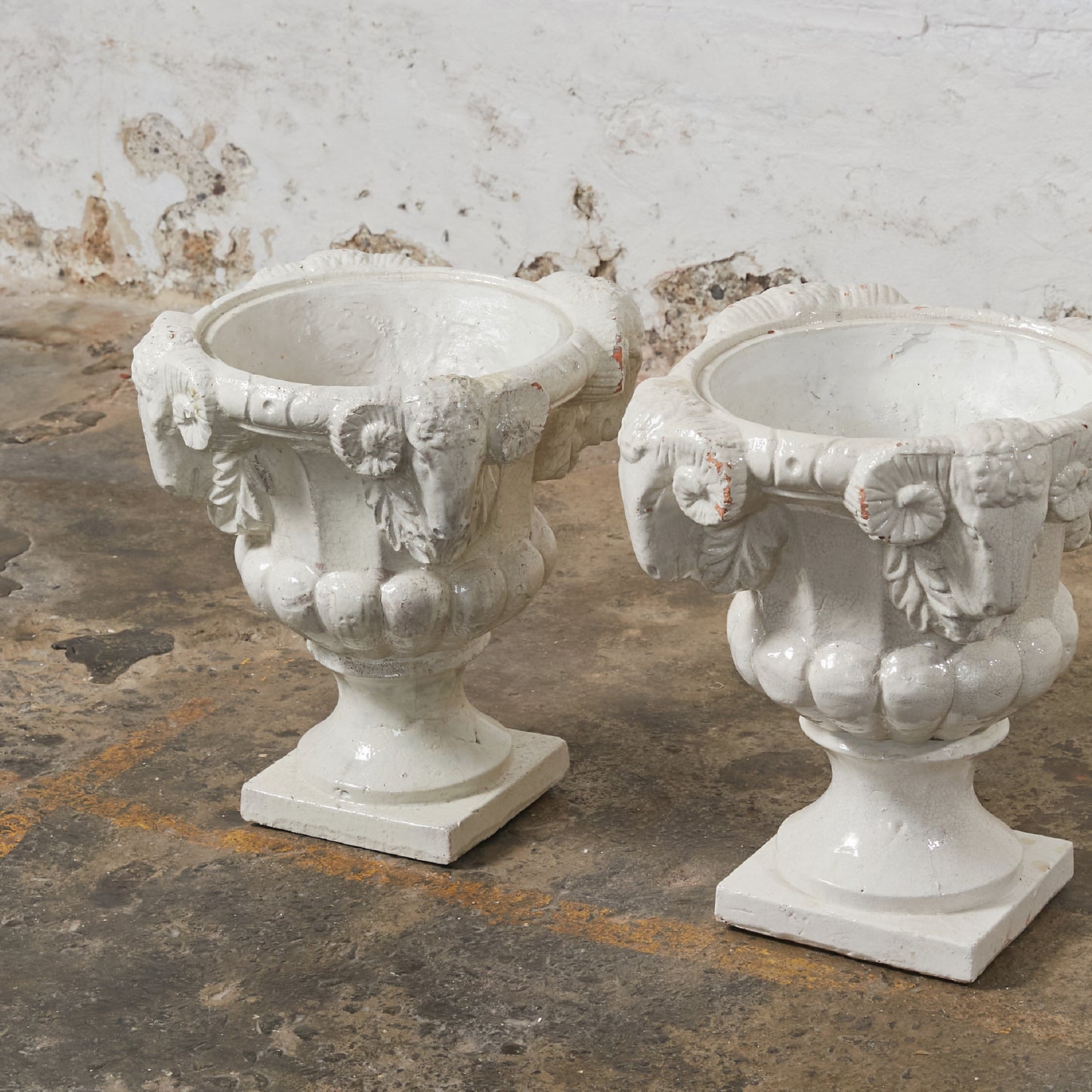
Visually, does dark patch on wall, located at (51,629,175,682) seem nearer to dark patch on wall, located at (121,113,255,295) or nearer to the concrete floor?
the concrete floor

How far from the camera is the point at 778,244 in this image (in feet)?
17.8

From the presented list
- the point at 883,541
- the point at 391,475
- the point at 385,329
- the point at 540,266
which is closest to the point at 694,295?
the point at 540,266

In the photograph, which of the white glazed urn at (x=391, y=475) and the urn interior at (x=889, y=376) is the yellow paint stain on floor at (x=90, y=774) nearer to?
the white glazed urn at (x=391, y=475)

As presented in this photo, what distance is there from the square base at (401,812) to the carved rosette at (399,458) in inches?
12.2

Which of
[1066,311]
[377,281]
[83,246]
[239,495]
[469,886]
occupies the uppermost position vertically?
[377,281]

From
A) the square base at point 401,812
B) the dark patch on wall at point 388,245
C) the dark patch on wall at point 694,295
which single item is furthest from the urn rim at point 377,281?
the dark patch on wall at point 388,245

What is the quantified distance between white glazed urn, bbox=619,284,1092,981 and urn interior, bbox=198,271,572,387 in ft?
1.95

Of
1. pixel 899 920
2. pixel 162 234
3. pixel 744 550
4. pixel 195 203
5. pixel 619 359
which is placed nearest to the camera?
pixel 744 550

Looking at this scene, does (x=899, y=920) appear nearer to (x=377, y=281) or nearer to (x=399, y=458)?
(x=399, y=458)

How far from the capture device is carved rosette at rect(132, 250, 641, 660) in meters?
2.95

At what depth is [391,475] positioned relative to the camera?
298 centimetres

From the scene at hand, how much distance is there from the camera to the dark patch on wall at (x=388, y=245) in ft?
19.6

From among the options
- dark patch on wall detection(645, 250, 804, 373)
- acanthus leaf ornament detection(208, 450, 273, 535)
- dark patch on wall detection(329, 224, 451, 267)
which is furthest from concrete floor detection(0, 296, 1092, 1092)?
dark patch on wall detection(329, 224, 451, 267)

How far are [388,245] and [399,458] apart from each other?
320cm
